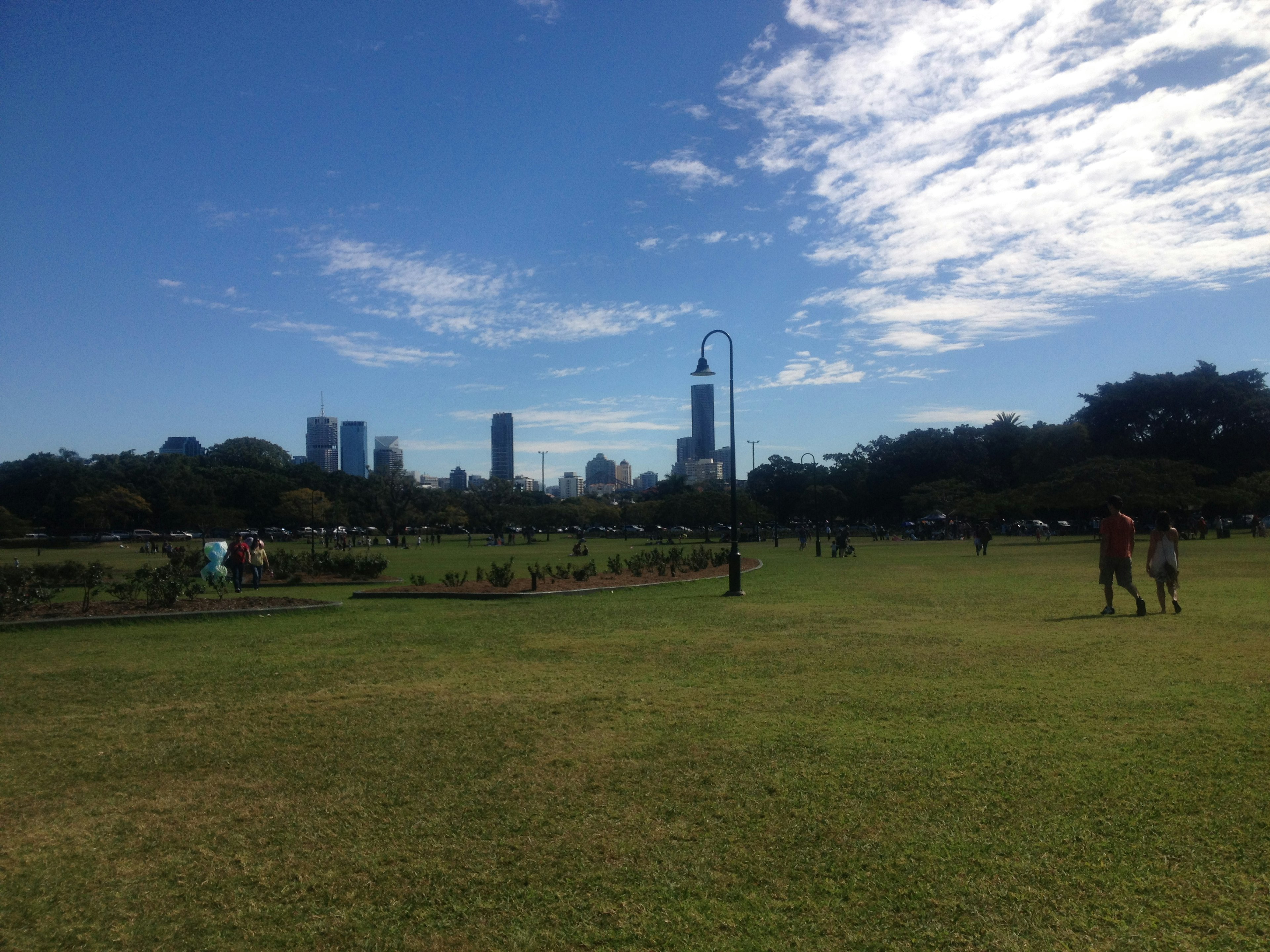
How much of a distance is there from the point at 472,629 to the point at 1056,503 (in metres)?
54.1

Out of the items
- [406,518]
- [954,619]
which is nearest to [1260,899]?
[954,619]

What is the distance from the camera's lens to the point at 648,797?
5.45 meters

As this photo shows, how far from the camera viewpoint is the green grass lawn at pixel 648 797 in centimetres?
391

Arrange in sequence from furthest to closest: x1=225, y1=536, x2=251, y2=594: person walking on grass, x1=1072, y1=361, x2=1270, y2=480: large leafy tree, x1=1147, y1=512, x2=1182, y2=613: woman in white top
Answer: x1=1072, y1=361, x2=1270, y2=480: large leafy tree
x1=225, y1=536, x2=251, y2=594: person walking on grass
x1=1147, y1=512, x2=1182, y2=613: woman in white top

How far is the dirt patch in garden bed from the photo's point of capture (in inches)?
610

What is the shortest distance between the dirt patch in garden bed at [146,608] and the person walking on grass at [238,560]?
490 cm

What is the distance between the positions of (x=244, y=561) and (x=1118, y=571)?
66.5 ft

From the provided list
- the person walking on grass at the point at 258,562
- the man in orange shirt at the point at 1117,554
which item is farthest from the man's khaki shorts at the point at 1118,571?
the person walking on grass at the point at 258,562

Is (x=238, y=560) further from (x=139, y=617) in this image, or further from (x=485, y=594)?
(x=485, y=594)

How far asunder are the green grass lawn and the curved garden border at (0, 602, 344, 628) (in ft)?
13.4

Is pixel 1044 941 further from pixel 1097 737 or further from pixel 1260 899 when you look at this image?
pixel 1097 737

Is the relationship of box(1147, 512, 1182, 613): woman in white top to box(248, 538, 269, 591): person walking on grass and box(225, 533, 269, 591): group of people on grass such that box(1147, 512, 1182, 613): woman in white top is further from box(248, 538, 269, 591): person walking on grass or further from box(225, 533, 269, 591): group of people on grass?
box(248, 538, 269, 591): person walking on grass

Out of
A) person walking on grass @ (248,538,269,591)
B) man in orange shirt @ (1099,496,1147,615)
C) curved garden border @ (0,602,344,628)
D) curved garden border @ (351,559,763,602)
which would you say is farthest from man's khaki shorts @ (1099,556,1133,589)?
person walking on grass @ (248,538,269,591)

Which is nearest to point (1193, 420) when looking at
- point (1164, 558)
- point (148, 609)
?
point (1164, 558)
